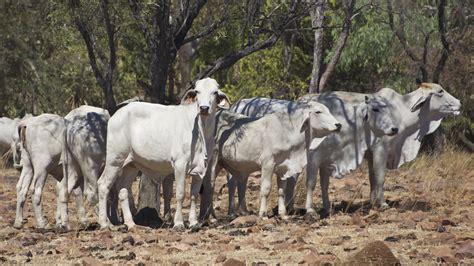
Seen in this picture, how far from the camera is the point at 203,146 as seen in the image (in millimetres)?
14414

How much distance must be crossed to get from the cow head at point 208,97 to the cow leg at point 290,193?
2.34 metres

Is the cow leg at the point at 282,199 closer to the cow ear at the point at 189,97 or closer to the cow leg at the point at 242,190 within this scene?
the cow leg at the point at 242,190

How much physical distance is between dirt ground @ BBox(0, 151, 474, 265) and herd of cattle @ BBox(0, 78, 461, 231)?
0.53 meters

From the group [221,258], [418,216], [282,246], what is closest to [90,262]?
[221,258]

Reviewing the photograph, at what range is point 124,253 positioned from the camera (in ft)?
39.6

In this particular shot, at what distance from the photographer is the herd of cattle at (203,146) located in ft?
47.4

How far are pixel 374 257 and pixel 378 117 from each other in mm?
6745

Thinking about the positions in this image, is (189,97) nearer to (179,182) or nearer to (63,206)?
(179,182)

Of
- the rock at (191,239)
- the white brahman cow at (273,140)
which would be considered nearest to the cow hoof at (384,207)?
the white brahman cow at (273,140)

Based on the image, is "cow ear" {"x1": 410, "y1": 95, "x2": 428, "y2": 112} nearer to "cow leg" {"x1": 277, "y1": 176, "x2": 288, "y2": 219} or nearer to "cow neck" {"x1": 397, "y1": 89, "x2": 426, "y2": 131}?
"cow neck" {"x1": 397, "y1": 89, "x2": 426, "y2": 131}

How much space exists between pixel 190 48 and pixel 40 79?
3.88 meters

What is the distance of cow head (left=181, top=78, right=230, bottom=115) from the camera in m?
14.0

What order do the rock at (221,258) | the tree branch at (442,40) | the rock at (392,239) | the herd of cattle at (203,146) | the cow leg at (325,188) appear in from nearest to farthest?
the rock at (221,258) → the rock at (392,239) → the herd of cattle at (203,146) → the cow leg at (325,188) → the tree branch at (442,40)

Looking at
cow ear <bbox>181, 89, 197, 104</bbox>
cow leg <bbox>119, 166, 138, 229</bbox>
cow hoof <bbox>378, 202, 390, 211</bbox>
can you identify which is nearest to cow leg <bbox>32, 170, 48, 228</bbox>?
cow leg <bbox>119, 166, 138, 229</bbox>
